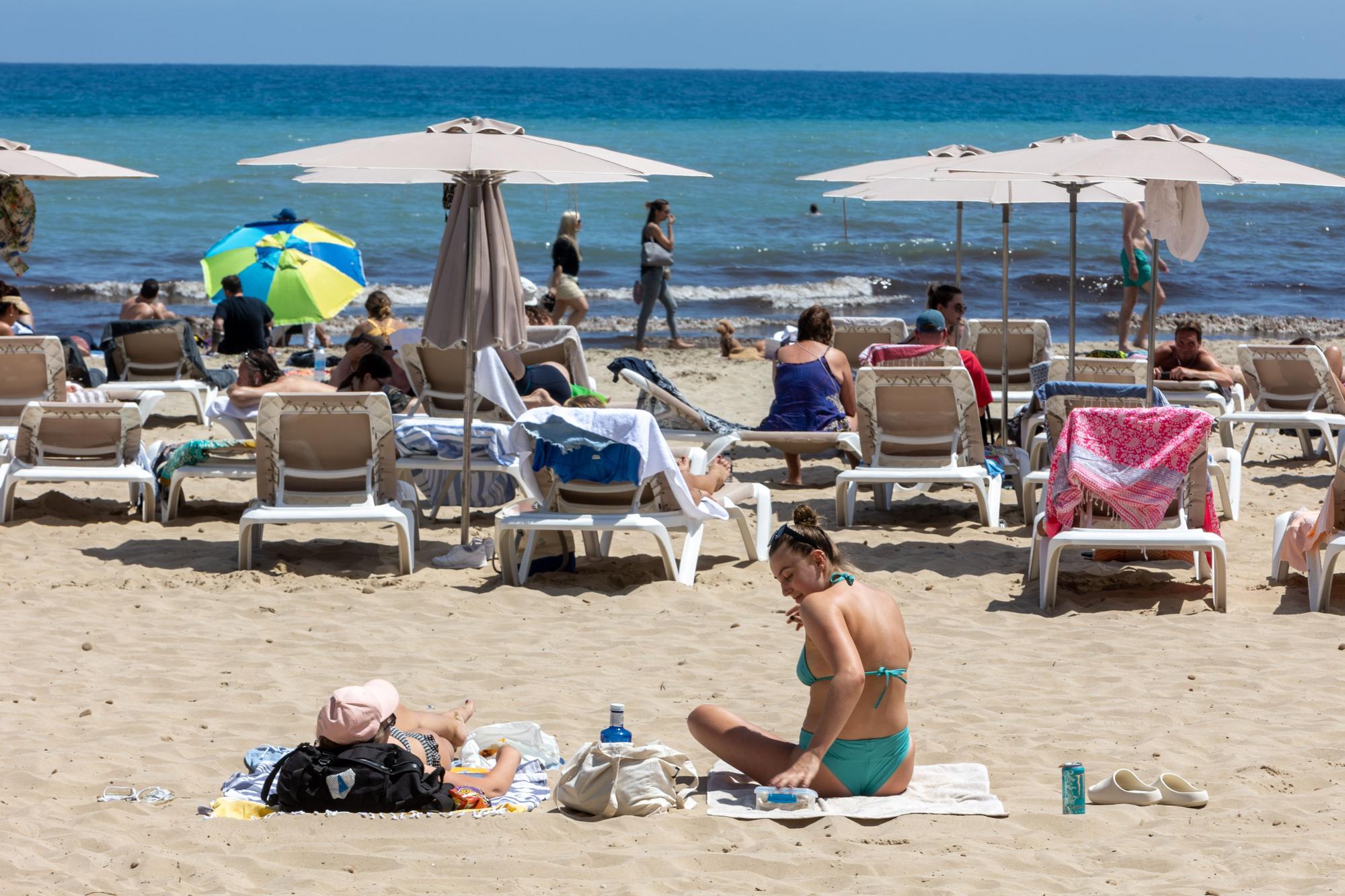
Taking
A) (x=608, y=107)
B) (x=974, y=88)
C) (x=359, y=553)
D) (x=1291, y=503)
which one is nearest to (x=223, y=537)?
(x=359, y=553)

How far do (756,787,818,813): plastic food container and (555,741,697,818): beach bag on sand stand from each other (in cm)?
22

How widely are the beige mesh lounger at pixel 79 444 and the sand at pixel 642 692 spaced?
0.25m

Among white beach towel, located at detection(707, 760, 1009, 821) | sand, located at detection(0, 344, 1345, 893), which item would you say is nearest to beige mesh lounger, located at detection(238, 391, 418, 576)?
sand, located at detection(0, 344, 1345, 893)

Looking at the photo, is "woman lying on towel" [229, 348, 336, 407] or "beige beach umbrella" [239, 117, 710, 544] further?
"woman lying on towel" [229, 348, 336, 407]

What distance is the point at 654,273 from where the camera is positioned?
15430 millimetres

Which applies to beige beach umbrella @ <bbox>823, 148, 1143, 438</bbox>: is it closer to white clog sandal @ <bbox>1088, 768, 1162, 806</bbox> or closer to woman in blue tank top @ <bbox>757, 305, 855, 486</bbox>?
woman in blue tank top @ <bbox>757, 305, 855, 486</bbox>

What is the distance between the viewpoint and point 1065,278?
79.9ft

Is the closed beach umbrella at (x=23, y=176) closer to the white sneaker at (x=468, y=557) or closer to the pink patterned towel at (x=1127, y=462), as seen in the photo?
the white sneaker at (x=468, y=557)

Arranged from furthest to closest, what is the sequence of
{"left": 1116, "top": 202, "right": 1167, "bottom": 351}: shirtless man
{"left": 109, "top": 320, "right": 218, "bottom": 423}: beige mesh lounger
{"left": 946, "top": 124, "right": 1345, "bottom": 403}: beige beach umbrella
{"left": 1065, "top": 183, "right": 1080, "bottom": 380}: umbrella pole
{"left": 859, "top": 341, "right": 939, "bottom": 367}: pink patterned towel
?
{"left": 1116, "top": 202, "right": 1167, "bottom": 351}: shirtless man → {"left": 109, "top": 320, "right": 218, "bottom": 423}: beige mesh lounger → {"left": 859, "top": 341, "right": 939, "bottom": 367}: pink patterned towel → {"left": 1065, "top": 183, "right": 1080, "bottom": 380}: umbrella pole → {"left": 946, "top": 124, "right": 1345, "bottom": 403}: beige beach umbrella

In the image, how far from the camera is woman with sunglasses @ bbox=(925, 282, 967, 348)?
33.3ft

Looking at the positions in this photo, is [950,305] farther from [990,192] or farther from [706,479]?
[706,479]

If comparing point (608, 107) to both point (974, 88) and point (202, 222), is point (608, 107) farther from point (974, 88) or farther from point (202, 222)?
point (202, 222)

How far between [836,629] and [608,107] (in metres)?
68.9

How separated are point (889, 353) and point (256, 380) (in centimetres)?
363
